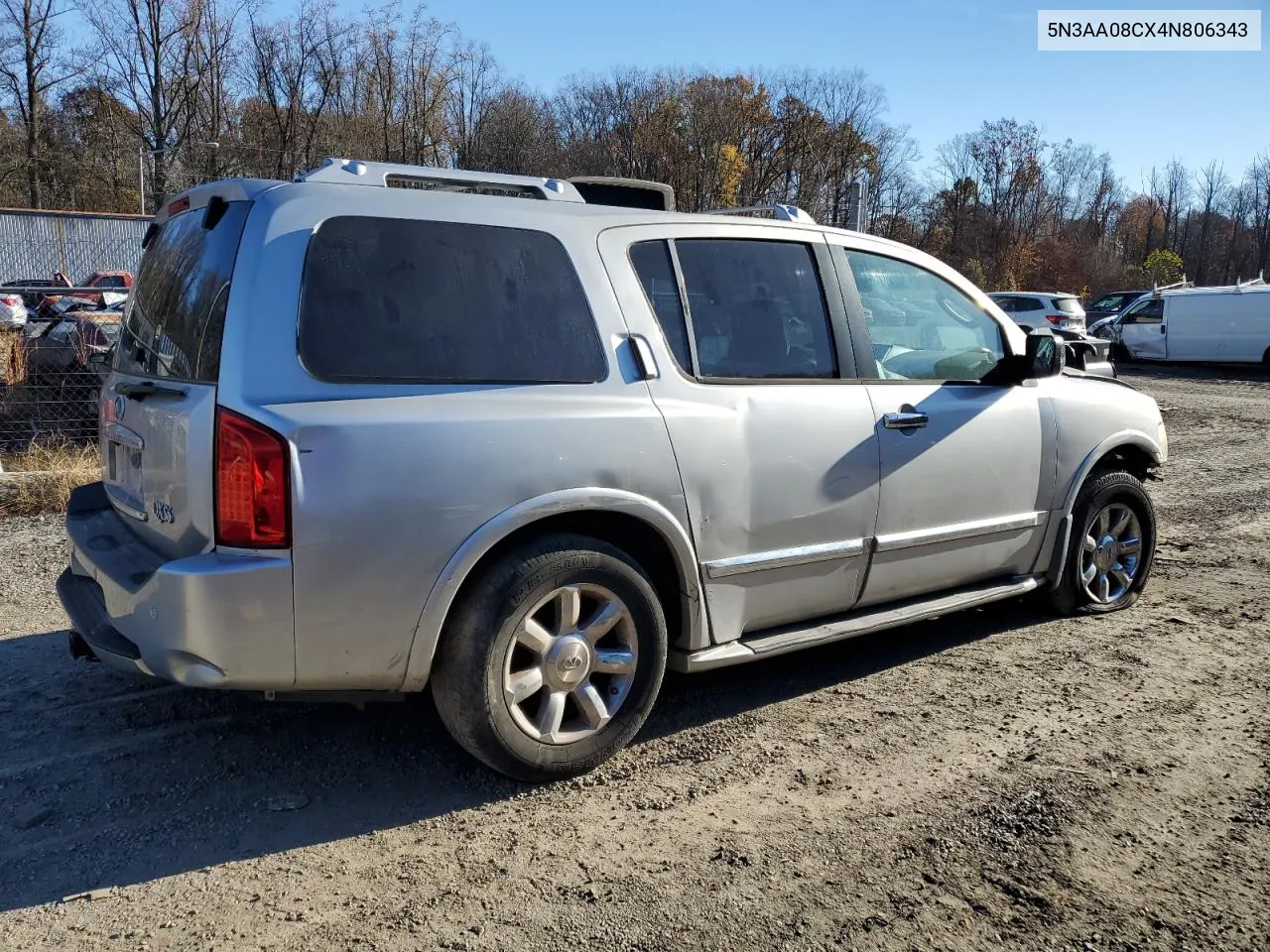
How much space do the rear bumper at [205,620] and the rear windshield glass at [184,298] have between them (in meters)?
0.56

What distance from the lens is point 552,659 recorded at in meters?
3.33

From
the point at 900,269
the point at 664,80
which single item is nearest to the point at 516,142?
the point at 664,80

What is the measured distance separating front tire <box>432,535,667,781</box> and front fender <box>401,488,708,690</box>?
90mm

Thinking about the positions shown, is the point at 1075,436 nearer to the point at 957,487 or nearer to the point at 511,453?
the point at 957,487

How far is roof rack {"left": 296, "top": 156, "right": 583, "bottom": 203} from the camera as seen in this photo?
131 inches

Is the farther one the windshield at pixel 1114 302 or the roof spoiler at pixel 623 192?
the windshield at pixel 1114 302

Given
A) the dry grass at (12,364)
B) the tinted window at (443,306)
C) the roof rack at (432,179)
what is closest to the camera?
the tinted window at (443,306)

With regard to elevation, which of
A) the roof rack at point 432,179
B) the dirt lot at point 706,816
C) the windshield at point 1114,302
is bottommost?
the dirt lot at point 706,816

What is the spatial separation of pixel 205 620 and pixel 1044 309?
2244 cm

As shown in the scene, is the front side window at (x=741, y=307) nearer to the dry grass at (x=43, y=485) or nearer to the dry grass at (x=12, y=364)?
the dry grass at (x=43, y=485)

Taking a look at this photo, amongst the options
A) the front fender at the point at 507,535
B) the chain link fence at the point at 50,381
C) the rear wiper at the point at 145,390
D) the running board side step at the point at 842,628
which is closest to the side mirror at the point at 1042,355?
the running board side step at the point at 842,628

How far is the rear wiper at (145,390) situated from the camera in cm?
311

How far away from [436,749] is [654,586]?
0.97 metres

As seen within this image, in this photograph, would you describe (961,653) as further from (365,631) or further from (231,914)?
(231,914)
